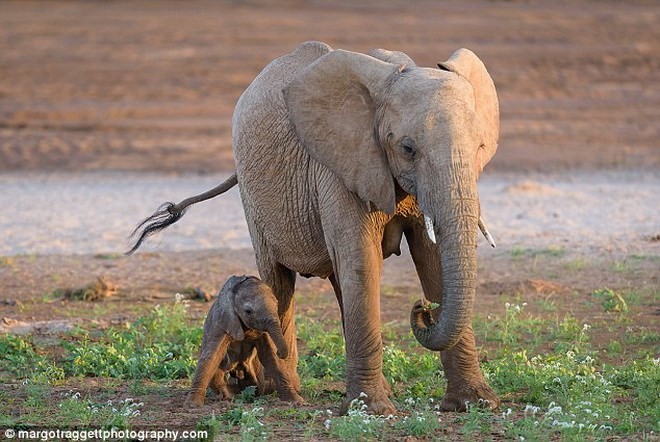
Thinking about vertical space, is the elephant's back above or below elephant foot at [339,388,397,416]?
above

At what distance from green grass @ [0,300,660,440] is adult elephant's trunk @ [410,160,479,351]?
673 millimetres

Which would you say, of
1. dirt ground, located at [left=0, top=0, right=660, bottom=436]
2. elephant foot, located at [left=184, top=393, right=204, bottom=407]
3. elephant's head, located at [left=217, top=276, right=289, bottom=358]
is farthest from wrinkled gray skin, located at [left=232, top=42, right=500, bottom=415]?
dirt ground, located at [left=0, top=0, right=660, bottom=436]

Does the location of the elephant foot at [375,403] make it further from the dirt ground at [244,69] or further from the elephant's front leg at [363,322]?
the dirt ground at [244,69]

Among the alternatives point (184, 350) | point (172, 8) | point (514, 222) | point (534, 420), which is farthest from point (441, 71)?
point (172, 8)

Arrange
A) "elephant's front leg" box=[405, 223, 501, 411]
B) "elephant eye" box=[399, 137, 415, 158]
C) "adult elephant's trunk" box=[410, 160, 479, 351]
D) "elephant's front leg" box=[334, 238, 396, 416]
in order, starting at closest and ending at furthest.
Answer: "adult elephant's trunk" box=[410, 160, 479, 351] < "elephant eye" box=[399, 137, 415, 158] < "elephant's front leg" box=[334, 238, 396, 416] < "elephant's front leg" box=[405, 223, 501, 411]

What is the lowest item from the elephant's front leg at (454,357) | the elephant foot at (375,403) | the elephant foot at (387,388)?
the elephant foot at (387,388)

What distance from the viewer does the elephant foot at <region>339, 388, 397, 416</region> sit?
7.78m

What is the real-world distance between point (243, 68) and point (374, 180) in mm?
17109

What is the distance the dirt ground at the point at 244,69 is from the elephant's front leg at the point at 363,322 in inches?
282

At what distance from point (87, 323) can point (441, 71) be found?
432 centimetres

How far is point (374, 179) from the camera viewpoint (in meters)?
7.47

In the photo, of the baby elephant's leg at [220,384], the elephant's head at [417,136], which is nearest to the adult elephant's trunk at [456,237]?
the elephant's head at [417,136]

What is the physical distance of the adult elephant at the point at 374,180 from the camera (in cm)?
714

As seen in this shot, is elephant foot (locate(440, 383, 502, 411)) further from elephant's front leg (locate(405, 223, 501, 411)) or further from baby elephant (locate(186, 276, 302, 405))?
baby elephant (locate(186, 276, 302, 405))
